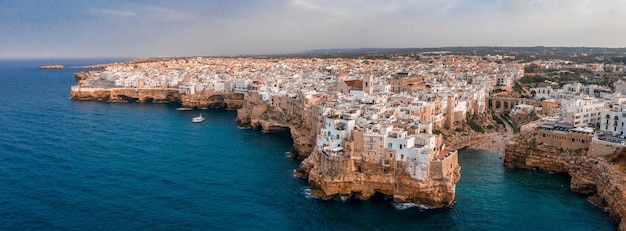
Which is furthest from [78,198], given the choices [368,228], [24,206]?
[368,228]

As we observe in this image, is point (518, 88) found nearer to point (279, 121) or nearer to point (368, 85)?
point (368, 85)

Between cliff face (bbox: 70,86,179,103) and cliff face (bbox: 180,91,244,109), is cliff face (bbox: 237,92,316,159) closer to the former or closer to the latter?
cliff face (bbox: 180,91,244,109)

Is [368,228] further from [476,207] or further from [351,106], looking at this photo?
[351,106]

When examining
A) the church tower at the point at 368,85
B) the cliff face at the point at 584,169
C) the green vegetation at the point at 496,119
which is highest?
the church tower at the point at 368,85

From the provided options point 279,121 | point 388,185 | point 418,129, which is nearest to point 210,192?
point 388,185

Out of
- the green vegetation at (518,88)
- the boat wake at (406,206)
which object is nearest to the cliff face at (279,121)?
the boat wake at (406,206)

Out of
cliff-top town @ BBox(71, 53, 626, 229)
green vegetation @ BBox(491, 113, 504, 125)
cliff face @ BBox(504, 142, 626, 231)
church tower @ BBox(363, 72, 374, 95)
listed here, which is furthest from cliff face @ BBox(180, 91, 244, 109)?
cliff face @ BBox(504, 142, 626, 231)

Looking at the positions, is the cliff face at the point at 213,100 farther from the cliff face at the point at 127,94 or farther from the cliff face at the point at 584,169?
the cliff face at the point at 584,169
